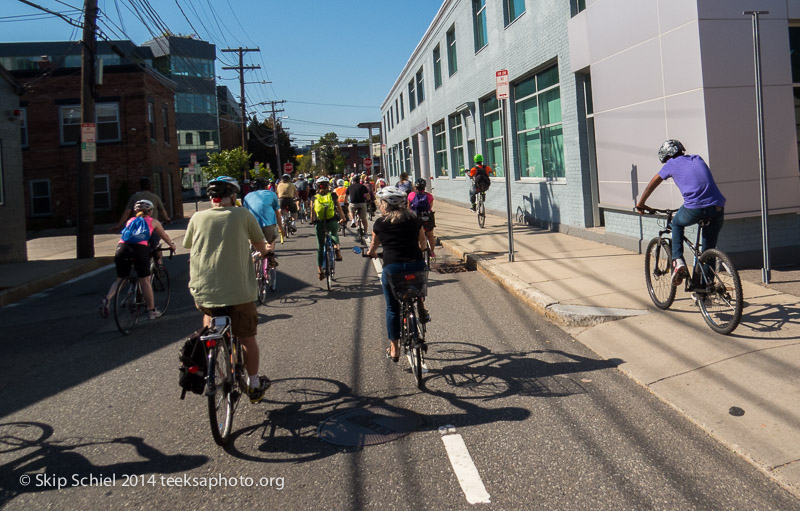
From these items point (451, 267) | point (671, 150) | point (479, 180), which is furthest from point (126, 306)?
point (479, 180)

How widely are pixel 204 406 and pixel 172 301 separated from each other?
5.50 meters

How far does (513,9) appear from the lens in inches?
693

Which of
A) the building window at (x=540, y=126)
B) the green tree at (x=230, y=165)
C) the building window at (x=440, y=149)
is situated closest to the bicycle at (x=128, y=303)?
the building window at (x=540, y=126)

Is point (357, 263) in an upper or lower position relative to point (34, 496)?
upper

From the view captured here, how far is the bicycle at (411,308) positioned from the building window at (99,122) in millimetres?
27689

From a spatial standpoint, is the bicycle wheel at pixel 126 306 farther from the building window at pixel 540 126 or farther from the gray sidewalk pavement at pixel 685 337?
the building window at pixel 540 126

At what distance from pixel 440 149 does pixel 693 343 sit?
26912mm

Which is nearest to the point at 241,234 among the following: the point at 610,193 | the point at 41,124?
the point at 610,193

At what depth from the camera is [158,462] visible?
431 centimetres

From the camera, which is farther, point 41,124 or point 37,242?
point 41,124

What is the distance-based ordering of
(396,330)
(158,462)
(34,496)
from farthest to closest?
(396,330) → (158,462) → (34,496)

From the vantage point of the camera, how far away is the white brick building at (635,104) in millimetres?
8992

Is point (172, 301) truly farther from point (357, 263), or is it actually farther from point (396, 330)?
point (396, 330)

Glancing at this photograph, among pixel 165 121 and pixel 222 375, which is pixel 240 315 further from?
pixel 165 121
